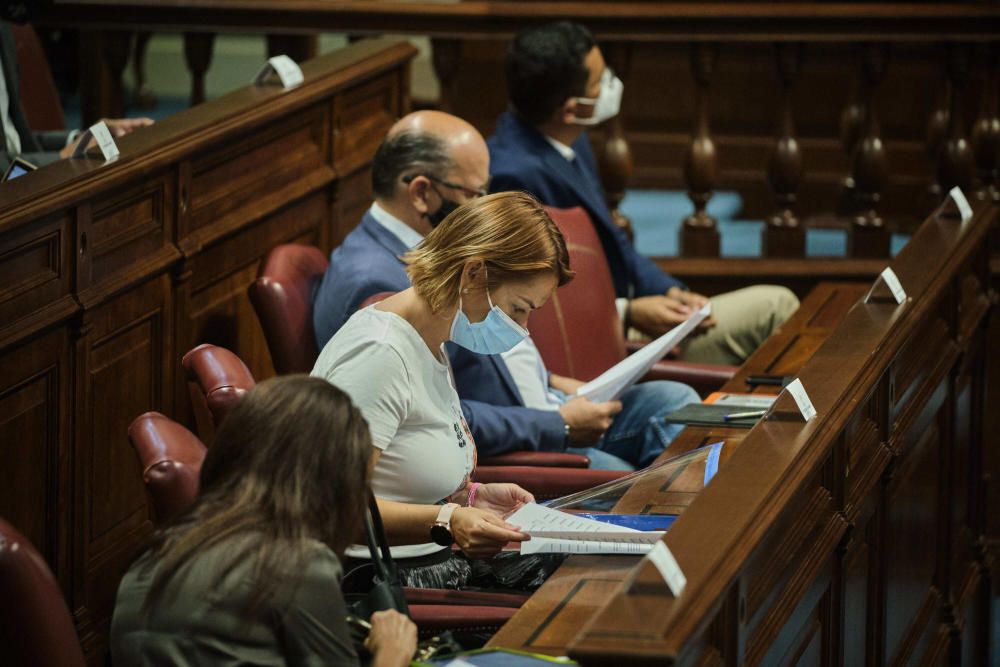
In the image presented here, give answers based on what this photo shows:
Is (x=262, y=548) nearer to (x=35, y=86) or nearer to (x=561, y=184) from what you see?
(x=561, y=184)

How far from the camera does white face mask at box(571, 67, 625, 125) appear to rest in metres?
4.17

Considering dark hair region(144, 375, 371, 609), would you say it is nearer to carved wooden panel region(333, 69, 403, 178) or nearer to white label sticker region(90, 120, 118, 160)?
white label sticker region(90, 120, 118, 160)

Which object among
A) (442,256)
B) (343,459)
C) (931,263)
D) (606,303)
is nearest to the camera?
(343,459)

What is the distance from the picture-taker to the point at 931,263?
3.56m

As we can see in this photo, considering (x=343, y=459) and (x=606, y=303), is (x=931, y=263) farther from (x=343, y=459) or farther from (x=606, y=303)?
(x=343, y=459)

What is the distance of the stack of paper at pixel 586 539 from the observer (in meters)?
2.32

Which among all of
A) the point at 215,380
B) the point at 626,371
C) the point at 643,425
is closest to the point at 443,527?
the point at 215,380

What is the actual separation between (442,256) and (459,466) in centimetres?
34

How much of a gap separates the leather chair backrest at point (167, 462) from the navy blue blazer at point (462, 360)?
90 centimetres

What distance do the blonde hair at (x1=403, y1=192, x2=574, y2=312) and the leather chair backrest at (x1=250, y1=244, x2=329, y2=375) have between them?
62 cm

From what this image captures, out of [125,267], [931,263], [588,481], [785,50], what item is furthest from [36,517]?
[785,50]

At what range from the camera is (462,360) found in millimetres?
3326

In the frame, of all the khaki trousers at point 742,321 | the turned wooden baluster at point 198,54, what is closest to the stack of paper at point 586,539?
the khaki trousers at point 742,321

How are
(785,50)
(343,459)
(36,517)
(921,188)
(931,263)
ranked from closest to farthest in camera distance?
(343,459)
(36,517)
(931,263)
(785,50)
(921,188)
